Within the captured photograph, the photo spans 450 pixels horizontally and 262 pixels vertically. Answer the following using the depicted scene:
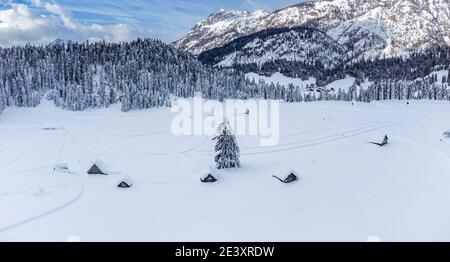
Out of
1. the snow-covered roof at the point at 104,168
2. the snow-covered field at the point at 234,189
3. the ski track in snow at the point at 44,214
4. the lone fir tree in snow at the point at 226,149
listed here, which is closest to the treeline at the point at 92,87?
the snow-covered field at the point at 234,189

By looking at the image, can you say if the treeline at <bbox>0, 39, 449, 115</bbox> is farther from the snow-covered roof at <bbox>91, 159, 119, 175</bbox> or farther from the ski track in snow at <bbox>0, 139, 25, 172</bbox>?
the snow-covered roof at <bbox>91, 159, 119, 175</bbox>

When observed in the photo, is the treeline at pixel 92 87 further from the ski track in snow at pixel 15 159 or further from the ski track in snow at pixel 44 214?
the ski track in snow at pixel 44 214

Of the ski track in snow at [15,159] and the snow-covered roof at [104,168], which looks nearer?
the snow-covered roof at [104,168]

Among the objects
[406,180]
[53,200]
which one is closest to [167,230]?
[53,200]

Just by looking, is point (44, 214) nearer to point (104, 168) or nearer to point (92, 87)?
point (104, 168)

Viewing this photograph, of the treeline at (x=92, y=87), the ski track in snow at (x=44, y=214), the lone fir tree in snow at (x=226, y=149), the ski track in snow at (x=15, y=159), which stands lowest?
the ski track in snow at (x=44, y=214)

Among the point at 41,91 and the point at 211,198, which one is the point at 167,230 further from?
the point at 41,91
